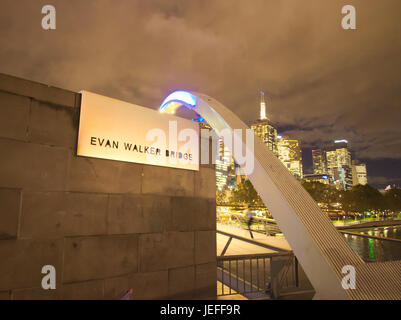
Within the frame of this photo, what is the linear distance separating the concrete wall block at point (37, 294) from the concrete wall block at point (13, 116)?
274 cm

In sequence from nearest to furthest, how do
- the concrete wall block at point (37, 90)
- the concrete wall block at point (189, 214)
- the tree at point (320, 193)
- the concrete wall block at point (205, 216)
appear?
the concrete wall block at point (37, 90)
the concrete wall block at point (189, 214)
the concrete wall block at point (205, 216)
the tree at point (320, 193)

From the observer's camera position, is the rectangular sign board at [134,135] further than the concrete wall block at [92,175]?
Yes

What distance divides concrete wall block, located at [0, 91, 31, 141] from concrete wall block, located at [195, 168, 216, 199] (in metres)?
4.05

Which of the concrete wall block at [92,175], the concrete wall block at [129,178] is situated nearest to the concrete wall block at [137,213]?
the concrete wall block at [129,178]

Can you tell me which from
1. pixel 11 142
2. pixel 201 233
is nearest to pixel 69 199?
pixel 11 142

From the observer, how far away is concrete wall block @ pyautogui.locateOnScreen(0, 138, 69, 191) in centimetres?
435

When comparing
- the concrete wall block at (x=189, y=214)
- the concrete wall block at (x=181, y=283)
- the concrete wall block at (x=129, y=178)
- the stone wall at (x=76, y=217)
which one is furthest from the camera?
the concrete wall block at (x=189, y=214)

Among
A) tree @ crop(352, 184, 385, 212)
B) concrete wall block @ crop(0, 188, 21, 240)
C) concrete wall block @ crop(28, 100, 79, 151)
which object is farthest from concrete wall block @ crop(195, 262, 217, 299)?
tree @ crop(352, 184, 385, 212)

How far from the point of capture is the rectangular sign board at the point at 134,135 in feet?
17.3

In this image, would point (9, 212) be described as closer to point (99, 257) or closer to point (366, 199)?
point (99, 257)

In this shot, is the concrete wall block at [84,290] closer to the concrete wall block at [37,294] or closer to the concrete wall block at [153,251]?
the concrete wall block at [37,294]

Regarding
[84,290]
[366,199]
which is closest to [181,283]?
[84,290]

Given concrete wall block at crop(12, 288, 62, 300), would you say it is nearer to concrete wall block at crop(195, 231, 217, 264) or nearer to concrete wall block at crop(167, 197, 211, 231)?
concrete wall block at crop(167, 197, 211, 231)
